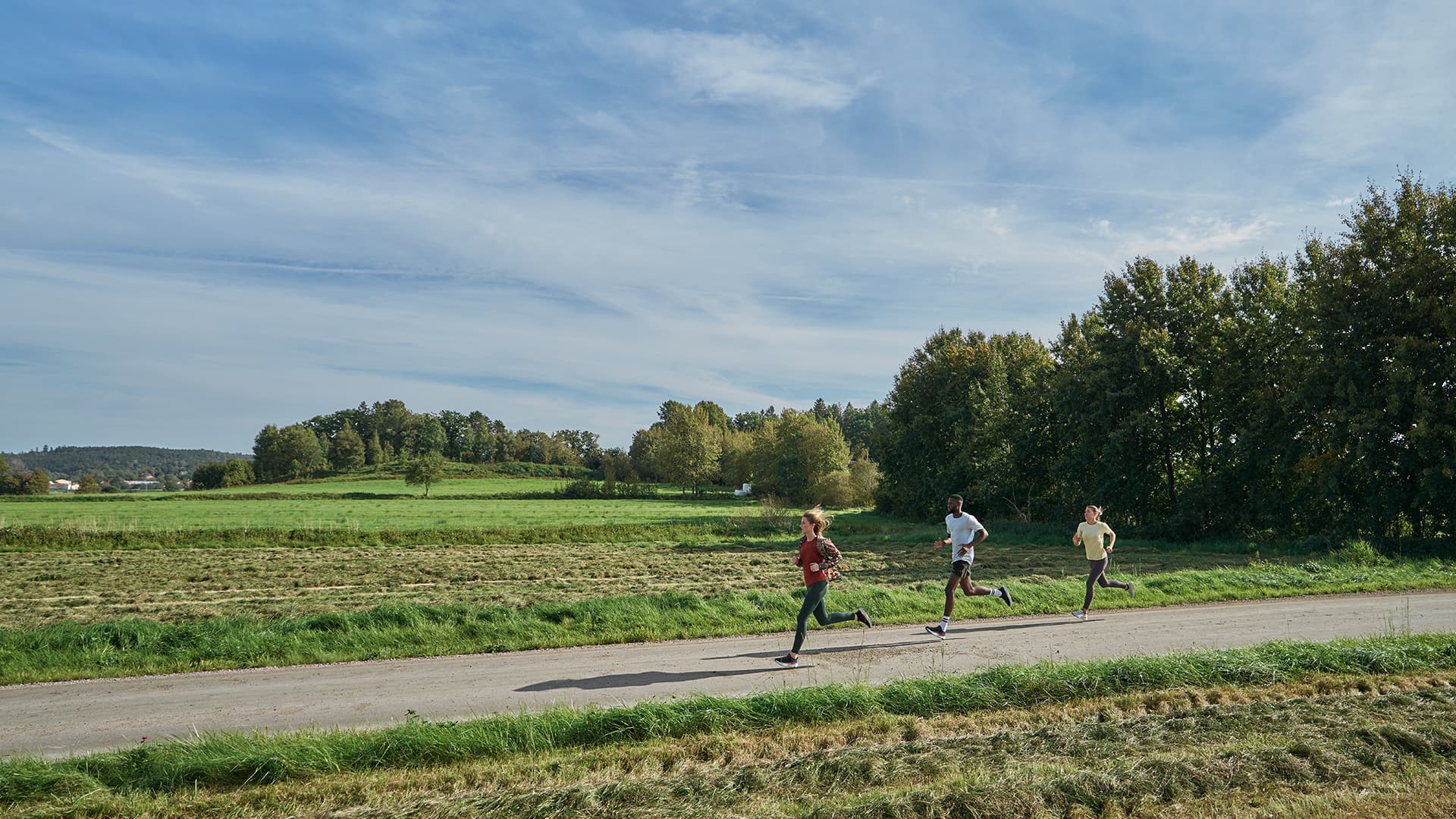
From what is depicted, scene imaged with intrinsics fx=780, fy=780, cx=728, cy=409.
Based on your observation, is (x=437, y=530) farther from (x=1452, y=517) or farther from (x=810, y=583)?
(x=1452, y=517)

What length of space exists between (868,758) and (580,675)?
4.57 metres

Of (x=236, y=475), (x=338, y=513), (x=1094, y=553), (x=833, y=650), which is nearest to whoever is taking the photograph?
(x=833, y=650)

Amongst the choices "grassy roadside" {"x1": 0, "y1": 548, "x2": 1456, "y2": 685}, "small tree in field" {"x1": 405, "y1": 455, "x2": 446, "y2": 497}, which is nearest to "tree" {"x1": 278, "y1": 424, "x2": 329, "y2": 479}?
"small tree in field" {"x1": 405, "y1": 455, "x2": 446, "y2": 497}

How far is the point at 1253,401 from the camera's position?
30.1m

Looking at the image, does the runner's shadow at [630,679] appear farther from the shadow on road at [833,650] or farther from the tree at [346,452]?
the tree at [346,452]

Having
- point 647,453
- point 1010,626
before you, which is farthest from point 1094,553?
point 647,453

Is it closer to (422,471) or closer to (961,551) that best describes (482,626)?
(961,551)

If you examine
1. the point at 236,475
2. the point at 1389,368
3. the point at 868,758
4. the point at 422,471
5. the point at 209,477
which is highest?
the point at 1389,368

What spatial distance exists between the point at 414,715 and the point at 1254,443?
30.9 meters

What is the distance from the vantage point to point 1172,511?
1332 inches

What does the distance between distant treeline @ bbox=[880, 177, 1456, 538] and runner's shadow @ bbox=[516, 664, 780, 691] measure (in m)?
23.2

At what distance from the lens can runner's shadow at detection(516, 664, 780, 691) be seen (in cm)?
927

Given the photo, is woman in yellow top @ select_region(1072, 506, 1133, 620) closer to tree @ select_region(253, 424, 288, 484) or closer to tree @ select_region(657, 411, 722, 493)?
tree @ select_region(657, 411, 722, 493)

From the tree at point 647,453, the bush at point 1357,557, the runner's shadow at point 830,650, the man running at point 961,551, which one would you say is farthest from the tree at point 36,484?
the bush at point 1357,557
